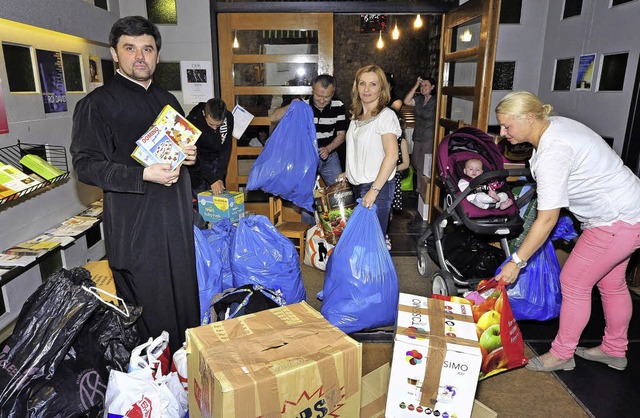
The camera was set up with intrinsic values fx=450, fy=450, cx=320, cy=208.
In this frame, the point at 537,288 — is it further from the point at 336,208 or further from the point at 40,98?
the point at 40,98

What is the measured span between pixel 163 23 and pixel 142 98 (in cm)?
244

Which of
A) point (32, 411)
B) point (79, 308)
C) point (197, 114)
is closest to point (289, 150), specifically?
point (197, 114)

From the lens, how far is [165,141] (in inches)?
67.9

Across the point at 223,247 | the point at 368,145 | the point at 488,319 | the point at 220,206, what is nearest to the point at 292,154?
the point at 220,206

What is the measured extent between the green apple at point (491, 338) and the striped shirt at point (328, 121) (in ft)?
7.34

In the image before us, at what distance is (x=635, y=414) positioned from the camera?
1.96m

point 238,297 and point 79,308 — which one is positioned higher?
point 79,308

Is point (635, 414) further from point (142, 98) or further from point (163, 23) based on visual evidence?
point (163, 23)

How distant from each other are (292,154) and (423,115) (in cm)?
174

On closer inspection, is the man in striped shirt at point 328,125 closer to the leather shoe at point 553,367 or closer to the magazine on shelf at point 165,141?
Answer: the magazine on shelf at point 165,141

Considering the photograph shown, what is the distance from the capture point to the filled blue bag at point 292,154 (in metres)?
3.34

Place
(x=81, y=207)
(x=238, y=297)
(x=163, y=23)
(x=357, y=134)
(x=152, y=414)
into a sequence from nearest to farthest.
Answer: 1. (x=152, y=414)
2. (x=238, y=297)
3. (x=357, y=134)
4. (x=81, y=207)
5. (x=163, y=23)

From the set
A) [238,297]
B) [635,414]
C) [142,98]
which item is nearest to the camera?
[142,98]

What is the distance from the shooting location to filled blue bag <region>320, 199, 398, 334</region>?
238 cm
